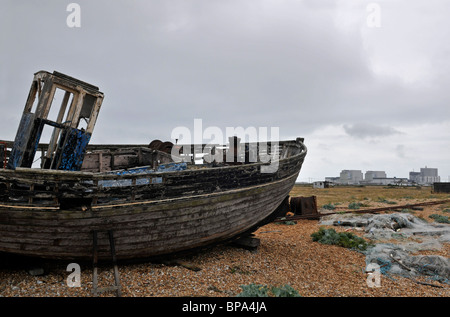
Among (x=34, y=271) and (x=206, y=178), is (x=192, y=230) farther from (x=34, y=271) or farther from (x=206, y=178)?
(x=34, y=271)

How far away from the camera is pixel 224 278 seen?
20.6 feet

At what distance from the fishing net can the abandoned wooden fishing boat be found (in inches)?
157

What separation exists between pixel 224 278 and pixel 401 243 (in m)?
7.44

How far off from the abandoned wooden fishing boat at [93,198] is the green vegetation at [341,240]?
142 inches

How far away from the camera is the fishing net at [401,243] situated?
7402mm

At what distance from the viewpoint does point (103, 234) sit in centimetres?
596

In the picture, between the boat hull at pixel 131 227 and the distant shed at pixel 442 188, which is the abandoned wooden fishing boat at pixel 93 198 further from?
the distant shed at pixel 442 188

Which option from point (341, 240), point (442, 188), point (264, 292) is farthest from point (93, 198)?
point (442, 188)

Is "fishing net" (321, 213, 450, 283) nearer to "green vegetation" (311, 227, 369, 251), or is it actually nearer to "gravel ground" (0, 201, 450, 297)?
"green vegetation" (311, 227, 369, 251)

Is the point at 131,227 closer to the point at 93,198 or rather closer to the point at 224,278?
the point at 93,198

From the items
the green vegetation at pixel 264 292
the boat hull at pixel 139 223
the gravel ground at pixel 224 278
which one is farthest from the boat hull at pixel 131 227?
the green vegetation at pixel 264 292
